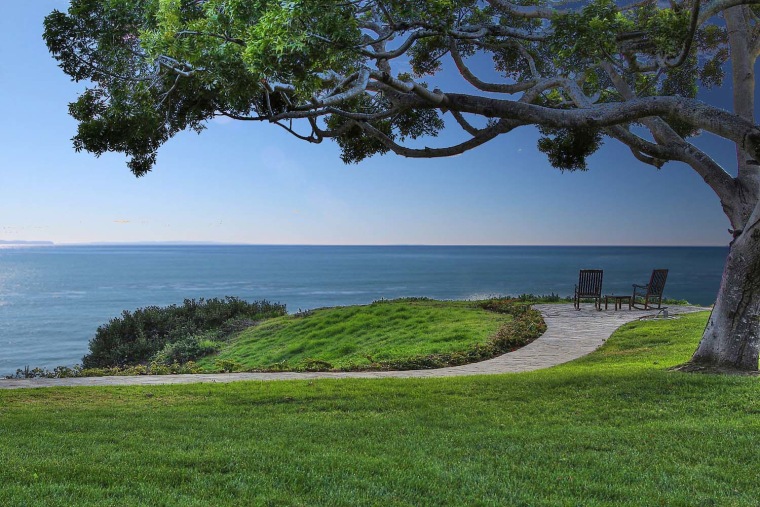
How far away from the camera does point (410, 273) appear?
109000 millimetres

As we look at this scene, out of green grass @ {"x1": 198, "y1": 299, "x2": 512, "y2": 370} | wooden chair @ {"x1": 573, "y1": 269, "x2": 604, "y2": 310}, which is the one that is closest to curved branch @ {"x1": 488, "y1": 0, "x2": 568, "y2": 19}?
green grass @ {"x1": 198, "y1": 299, "x2": 512, "y2": 370}

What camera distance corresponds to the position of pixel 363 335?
18.1 metres

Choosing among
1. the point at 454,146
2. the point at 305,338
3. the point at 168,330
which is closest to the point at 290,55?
the point at 454,146

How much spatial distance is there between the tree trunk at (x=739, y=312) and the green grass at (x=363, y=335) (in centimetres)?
572

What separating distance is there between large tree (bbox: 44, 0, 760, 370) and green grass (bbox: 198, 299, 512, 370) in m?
5.23

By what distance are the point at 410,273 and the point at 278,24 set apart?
102642mm

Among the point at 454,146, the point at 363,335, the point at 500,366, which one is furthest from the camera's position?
the point at 363,335

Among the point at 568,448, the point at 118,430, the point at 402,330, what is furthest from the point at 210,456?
the point at 402,330

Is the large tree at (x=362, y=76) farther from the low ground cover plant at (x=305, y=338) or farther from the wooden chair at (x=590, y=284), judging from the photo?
the wooden chair at (x=590, y=284)

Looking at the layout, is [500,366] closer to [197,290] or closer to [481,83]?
[481,83]

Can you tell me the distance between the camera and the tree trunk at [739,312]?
910 cm

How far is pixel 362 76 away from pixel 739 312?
6.68 metres

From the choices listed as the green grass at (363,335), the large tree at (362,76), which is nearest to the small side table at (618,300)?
the green grass at (363,335)

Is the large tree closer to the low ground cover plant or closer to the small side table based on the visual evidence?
the low ground cover plant
